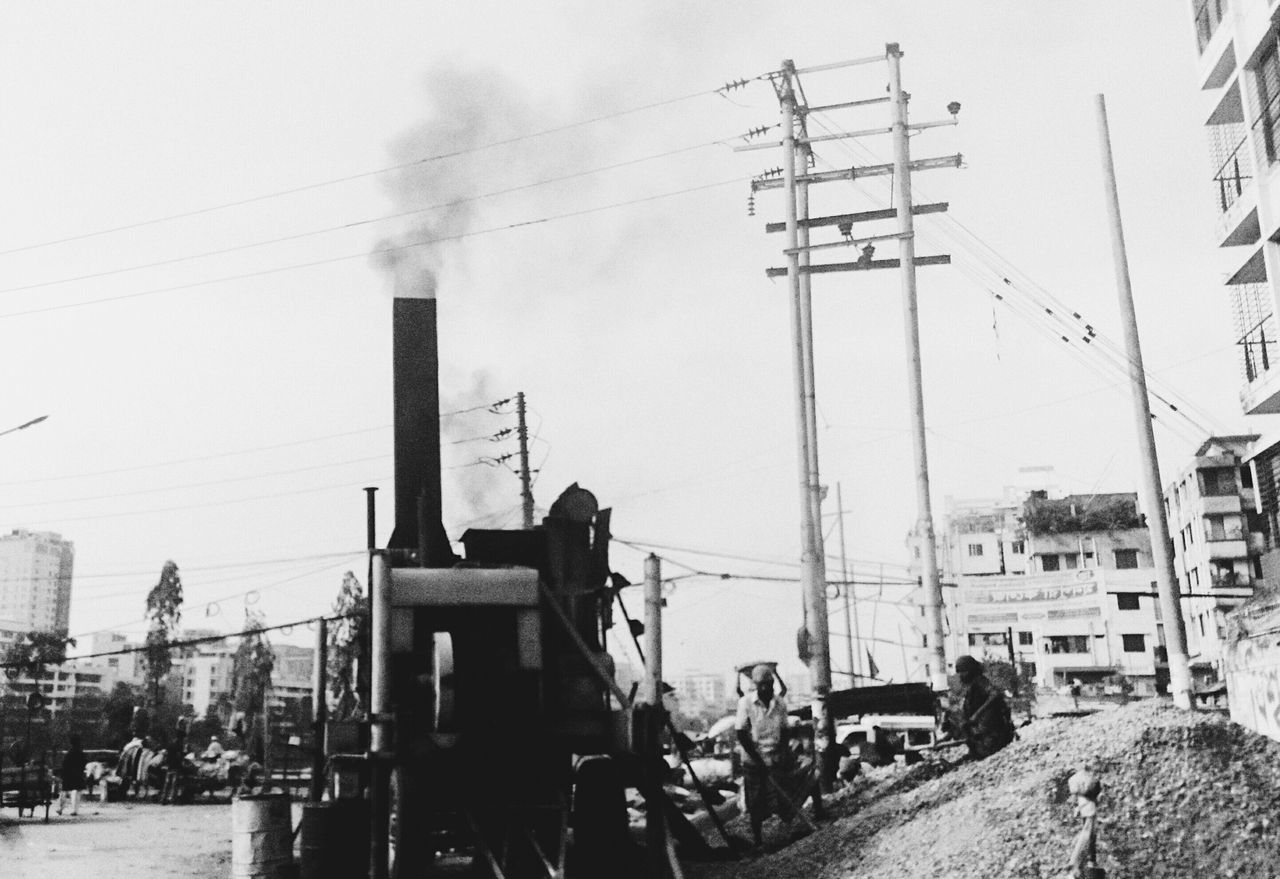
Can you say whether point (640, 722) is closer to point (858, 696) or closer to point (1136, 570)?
point (858, 696)

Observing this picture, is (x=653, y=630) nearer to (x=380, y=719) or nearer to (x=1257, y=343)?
(x=380, y=719)

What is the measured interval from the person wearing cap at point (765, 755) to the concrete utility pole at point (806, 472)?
375cm

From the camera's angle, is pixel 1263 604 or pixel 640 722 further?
pixel 1263 604

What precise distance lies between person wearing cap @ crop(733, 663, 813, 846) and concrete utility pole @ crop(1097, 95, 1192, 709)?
7661 mm

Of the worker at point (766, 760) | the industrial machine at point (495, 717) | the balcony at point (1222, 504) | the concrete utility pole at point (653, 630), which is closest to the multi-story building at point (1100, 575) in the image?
the balcony at point (1222, 504)

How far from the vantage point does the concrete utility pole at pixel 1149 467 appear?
17797mm

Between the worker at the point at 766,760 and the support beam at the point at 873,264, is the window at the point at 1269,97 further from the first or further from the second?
the worker at the point at 766,760

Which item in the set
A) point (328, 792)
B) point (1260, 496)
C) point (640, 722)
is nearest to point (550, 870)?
point (640, 722)

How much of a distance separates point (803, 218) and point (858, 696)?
1016 cm

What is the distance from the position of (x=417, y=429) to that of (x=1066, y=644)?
66.6 m

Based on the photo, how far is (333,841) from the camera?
10469 mm

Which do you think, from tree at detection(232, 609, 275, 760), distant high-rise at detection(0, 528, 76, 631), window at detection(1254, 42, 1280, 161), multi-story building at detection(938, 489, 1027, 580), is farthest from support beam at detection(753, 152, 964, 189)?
distant high-rise at detection(0, 528, 76, 631)

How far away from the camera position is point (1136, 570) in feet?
228

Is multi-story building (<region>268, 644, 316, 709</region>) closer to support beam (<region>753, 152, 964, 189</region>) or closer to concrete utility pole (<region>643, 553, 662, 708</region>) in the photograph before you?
support beam (<region>753, 152, 964, 189</region>)
